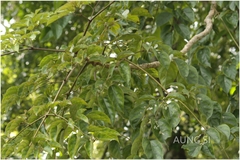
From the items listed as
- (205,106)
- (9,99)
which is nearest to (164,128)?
(205,106)

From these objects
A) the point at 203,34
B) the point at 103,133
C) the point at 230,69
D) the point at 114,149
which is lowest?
the point at 114,149

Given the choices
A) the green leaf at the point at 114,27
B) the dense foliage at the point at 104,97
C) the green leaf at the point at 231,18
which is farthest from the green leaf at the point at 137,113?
the green leaf at the point at 231,18

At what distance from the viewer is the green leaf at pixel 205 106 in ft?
3.73

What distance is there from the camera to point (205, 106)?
115cm

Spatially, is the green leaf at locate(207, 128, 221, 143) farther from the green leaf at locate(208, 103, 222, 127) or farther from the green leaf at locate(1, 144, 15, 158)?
the green leaf at locate(1, 144, 15, 158)

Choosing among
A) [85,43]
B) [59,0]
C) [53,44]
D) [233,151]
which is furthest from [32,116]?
[233,151]

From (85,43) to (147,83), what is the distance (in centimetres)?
24

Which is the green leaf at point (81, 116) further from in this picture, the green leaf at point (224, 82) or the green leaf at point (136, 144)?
the green leaf at point (224, 82)

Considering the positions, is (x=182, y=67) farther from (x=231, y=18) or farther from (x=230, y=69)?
(x=231, y=18)

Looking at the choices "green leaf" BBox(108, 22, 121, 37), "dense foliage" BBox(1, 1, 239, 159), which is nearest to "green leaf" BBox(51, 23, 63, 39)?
"dense foliage" BBox(1, 1, 239, 159)

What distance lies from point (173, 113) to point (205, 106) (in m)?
0.15

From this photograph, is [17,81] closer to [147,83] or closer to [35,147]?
[147,83]

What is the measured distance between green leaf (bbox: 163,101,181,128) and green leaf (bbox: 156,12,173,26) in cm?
51

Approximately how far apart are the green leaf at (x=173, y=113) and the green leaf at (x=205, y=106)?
0.43ft
